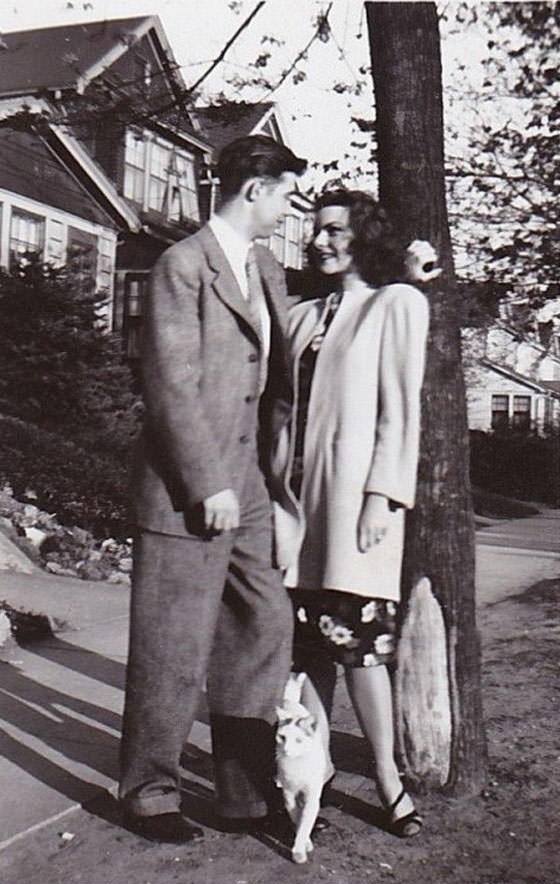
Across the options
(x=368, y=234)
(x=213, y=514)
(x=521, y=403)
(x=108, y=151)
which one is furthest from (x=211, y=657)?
(x=521, y=403)

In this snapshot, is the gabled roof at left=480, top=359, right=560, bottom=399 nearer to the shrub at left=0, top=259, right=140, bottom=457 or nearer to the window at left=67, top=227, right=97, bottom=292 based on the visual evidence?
the window at left=67, top=227, right=97, bottom=292

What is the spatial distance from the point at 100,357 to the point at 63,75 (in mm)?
6746

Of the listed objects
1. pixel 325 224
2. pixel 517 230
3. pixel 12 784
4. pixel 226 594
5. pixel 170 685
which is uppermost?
pixel 517 230

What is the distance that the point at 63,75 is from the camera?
876 cm

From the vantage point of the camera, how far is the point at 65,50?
7.92m

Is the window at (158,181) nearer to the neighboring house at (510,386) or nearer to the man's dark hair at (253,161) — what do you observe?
the neighboring house at (510,386)

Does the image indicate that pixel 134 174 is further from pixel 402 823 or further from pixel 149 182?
pixel 402 823

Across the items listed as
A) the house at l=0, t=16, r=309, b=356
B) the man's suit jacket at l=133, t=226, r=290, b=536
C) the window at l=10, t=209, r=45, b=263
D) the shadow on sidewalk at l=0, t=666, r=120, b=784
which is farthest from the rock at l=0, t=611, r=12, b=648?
the window at l=10, t=209, r=45, b=263

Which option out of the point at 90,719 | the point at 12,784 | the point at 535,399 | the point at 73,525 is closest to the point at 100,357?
the point at 73,525

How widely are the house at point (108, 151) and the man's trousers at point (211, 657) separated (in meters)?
1.90

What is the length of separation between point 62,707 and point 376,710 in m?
2.06

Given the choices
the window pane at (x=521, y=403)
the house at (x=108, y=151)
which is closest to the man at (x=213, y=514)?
the house at (x=108, y=151)

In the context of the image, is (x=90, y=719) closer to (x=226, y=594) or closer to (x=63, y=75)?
(x=226, y=594)

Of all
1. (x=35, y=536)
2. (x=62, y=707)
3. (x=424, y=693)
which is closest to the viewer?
(x=424, y=693)
